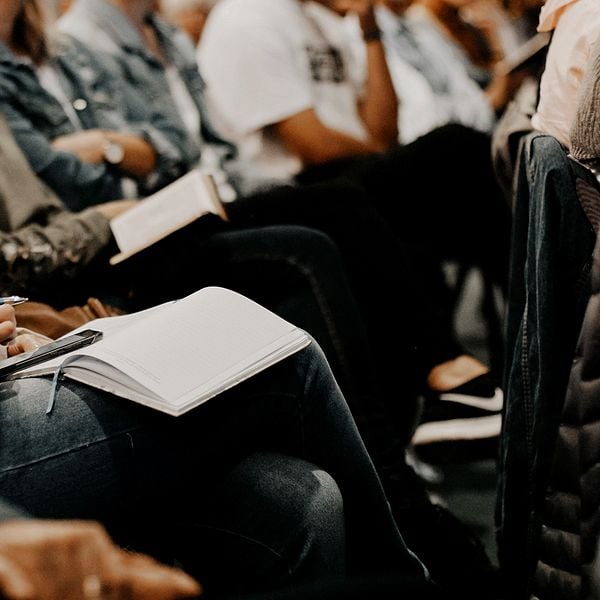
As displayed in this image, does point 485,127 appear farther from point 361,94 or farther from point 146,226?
point 146,226

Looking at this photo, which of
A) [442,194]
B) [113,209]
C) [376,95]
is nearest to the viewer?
[113,209]

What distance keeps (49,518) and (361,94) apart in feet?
6.29

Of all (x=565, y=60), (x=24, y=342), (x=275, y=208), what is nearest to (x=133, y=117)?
(x=275, y=208)

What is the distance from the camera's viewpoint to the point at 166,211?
148 centimetres

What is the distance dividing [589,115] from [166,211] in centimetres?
72

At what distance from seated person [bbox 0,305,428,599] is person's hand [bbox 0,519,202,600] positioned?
0.28 m

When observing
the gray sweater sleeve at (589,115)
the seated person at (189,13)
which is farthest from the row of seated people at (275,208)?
the seated person at (189,13)

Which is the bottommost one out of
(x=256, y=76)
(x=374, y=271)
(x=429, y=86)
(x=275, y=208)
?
(x=429, y=86)

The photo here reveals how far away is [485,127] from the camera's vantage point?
3.26m

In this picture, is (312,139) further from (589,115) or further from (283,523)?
(283,523)

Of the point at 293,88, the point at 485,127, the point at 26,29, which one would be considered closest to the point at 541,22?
the point at 293,88

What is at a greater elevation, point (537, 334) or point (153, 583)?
point (153, 583)

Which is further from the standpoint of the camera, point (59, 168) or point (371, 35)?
point (371, 35)

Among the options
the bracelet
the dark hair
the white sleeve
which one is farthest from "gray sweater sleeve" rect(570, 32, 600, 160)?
the bracelet
